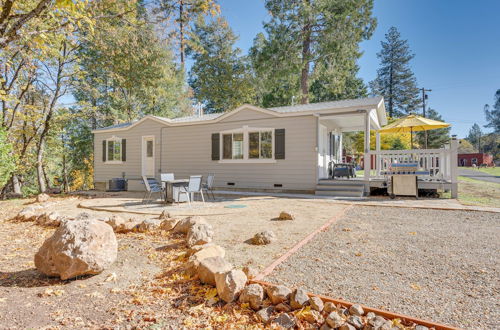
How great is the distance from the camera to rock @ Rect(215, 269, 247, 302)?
7.41 feet

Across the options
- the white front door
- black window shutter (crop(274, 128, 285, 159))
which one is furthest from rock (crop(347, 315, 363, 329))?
the white front door

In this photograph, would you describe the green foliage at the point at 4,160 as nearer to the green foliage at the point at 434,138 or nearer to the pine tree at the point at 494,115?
the green foliage at the point at 434,138

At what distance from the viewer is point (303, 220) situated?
5168mm

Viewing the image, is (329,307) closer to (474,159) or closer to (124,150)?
(124,150)

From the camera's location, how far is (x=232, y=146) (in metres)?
10.6

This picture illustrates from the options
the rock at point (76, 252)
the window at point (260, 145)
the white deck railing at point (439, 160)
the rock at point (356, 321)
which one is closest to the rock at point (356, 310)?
the rock at point (356, 321)

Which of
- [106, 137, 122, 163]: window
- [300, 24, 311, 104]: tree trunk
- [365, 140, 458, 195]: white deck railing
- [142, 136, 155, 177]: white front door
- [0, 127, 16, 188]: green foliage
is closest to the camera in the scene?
[365, 140, 458, 195]: white deck railing

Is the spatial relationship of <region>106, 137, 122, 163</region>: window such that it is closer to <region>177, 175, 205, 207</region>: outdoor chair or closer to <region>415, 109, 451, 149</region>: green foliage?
<region>177, 175, 205, 207</region>: outdoor chair

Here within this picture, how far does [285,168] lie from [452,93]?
43.5m

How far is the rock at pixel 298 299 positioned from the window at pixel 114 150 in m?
13.0

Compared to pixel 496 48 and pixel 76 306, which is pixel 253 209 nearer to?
pixel 76 306

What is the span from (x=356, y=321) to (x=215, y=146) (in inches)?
370

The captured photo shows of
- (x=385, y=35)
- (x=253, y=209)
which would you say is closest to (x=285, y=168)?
(x=253, y=209)

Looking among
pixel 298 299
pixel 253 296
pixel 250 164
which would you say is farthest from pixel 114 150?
pixel 298 299
